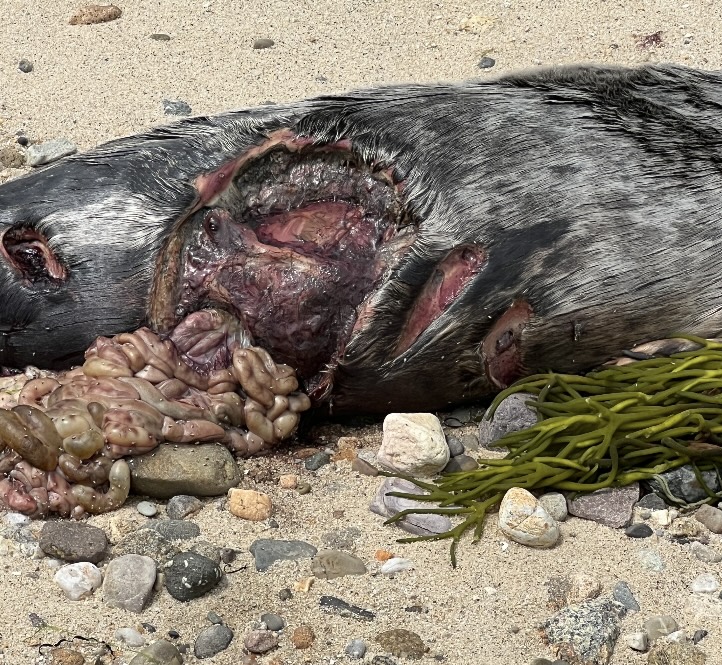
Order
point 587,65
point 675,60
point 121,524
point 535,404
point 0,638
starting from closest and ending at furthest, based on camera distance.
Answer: point 0,638, point 121,524, point 535,404, point 587,65, point 675,60

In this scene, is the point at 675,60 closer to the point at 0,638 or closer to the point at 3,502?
the point at 3,502

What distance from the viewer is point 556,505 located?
11.5ft

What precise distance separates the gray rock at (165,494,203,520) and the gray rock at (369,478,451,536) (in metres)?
0.53

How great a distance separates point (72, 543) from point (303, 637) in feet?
2.40

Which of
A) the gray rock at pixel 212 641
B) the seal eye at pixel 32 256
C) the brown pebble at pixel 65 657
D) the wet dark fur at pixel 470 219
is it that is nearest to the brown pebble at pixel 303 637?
the gray rock at pixel 212 641

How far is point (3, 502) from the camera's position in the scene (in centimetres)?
347

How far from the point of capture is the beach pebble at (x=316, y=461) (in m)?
3.82

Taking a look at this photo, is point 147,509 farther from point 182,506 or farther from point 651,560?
point 651,560

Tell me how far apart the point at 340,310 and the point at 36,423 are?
1.03m

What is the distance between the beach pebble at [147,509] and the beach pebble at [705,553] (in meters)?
1.57

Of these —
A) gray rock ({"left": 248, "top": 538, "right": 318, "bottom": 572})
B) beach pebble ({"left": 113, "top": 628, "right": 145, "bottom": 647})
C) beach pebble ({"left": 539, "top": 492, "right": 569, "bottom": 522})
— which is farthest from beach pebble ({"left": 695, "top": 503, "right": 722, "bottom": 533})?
beach pebble ({"left": 113, "top": 628, "right": 145, "bottom": 647})

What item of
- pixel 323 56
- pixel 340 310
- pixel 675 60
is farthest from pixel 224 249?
pixel 675 60

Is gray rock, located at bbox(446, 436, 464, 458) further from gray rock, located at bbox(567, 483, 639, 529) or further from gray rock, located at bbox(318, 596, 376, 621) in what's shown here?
gray rock, located at bbox(318, 596, 376, 621)

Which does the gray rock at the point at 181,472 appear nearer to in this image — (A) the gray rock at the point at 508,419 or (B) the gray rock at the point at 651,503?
(A) the gray rock at the point at 508,419
